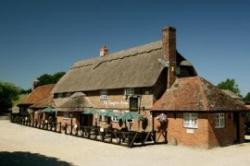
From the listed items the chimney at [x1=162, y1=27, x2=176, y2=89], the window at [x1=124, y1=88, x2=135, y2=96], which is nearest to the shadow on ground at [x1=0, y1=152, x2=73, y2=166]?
the window at [x1=124, y1=88, x2=135, y2=96]

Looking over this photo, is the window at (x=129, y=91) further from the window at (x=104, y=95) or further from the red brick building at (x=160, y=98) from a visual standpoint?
the window at (x=104, y=95)

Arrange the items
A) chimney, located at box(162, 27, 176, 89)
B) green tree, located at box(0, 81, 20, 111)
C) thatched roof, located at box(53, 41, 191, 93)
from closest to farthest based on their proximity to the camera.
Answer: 1. chimney, located at box(162, 27, 176, 89)
2. thatched roof, located at box(53, 41, 191, 93)
3. green tree, located at box(0, 81, 20, 111)

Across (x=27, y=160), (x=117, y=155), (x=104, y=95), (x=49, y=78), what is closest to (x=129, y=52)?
(x=104, y=95)

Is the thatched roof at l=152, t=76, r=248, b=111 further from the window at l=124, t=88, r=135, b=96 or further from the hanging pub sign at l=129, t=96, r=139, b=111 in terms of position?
the window at l=124, t=88, r=135, b=96

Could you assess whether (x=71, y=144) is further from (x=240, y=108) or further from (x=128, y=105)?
(x=240, y=108)

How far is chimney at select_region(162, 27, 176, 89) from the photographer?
92.9 ft

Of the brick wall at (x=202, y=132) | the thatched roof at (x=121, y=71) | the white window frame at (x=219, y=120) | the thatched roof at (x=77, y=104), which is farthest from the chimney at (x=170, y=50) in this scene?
the thatched roof at (x=77, y=104)

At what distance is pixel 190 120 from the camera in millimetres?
22891

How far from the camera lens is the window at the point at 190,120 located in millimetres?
22531

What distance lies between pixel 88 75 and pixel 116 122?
10488mm

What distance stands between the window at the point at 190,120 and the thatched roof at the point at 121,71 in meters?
5.29

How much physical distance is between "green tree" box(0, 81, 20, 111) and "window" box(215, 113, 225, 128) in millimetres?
57746

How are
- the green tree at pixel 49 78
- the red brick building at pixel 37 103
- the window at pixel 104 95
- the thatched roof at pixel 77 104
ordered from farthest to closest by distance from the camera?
the green tree at pixel 49 78 → the red brick building at pixel 37 103 → the thatched roof at pixel 77 104 → the window at pixel 104 95

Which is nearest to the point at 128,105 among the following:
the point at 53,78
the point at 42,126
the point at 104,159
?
the point at 104,159
